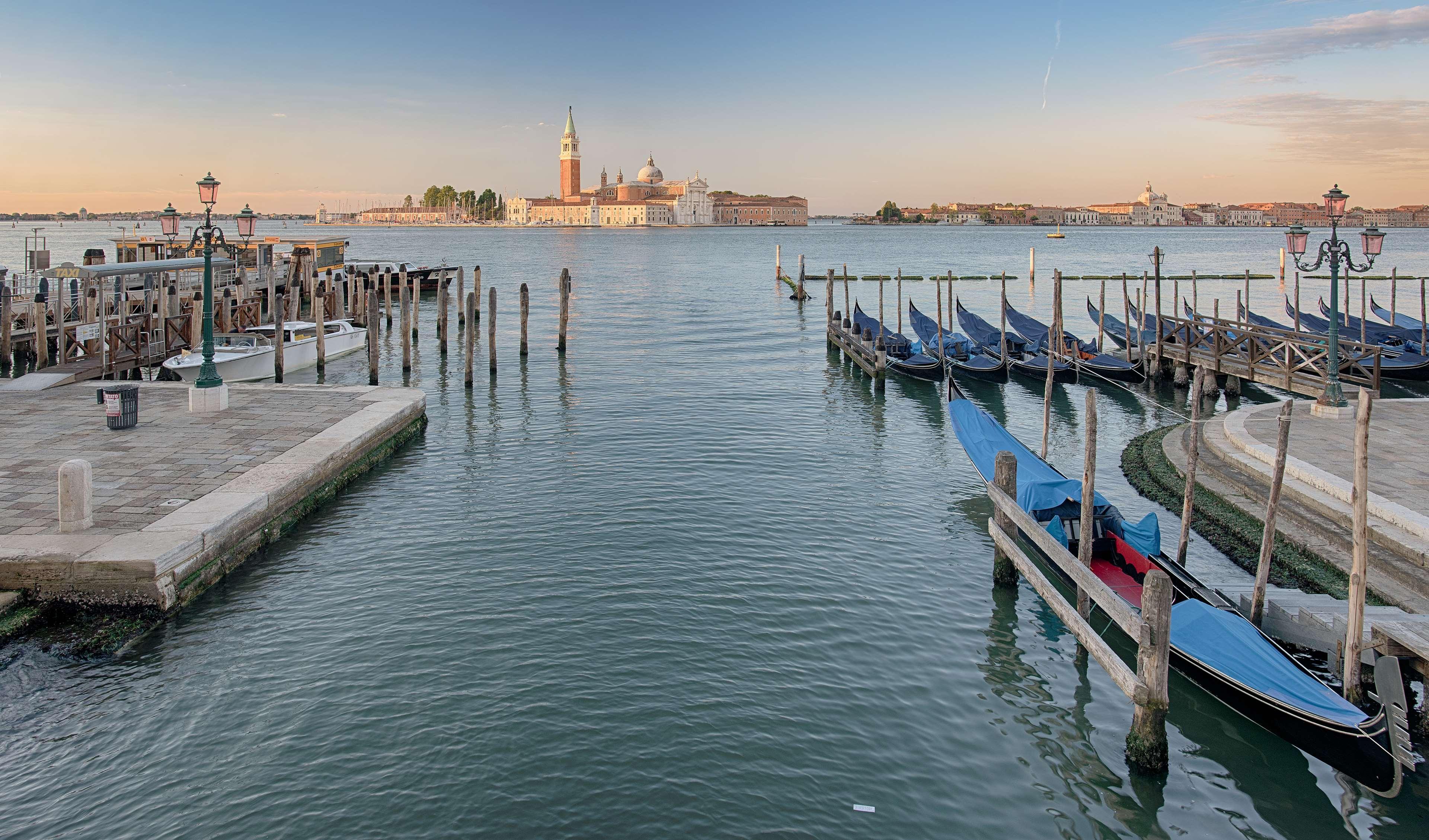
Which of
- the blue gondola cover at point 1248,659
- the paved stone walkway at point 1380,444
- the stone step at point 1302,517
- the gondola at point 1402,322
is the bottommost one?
the blue gondola cover at point 1248,659

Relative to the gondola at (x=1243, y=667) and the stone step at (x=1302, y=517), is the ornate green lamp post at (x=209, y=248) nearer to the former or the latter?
the gondola at (x=1243, y=667)

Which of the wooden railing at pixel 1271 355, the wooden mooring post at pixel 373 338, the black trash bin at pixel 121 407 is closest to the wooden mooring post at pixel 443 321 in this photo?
the wooden mooring post at pixel 373 338

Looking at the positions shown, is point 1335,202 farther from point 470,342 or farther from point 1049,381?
point 470,342

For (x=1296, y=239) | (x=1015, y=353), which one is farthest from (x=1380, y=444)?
(x=1015, y=353)

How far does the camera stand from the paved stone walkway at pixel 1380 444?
9695 mm

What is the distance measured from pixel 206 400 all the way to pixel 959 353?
51.7 feet

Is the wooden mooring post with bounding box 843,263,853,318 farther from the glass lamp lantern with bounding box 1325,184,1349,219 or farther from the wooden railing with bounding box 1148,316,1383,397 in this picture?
the glass lamp lantern with bounding box 1325,184,1349,219

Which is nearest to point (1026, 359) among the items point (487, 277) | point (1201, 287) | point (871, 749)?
point (871, 749)

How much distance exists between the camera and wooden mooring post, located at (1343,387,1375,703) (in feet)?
20.2

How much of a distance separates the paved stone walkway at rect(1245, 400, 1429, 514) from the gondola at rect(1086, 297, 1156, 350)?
10342 millimetres

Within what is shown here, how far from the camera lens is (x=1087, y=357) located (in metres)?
22.3

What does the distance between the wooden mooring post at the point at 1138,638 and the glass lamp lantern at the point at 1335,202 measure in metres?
9.21

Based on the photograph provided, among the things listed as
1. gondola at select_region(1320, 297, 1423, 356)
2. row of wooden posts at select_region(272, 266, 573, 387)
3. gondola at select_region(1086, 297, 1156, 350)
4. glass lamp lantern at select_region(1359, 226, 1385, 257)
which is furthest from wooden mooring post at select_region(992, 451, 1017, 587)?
gondola at select_region(1086, 297, 1156, 350)

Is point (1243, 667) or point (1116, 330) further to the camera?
point (1116, 330)
